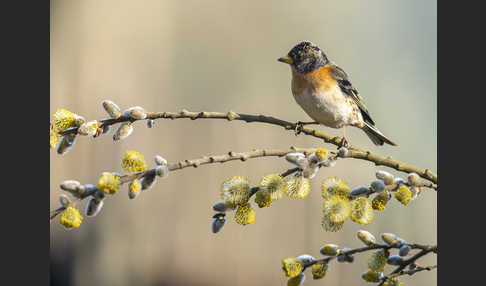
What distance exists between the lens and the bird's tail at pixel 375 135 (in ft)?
3.54

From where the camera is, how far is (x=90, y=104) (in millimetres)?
1259

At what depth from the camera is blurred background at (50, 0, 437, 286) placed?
114 centimetres

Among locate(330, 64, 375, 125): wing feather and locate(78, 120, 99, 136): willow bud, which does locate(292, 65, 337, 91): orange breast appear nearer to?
locate(330, 64, 375, 125): wing feather

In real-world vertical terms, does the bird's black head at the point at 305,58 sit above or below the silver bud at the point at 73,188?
above

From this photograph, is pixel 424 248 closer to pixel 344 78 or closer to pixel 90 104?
pixel 344 78

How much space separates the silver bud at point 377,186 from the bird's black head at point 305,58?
23.0 inches

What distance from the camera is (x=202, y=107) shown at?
1321mm

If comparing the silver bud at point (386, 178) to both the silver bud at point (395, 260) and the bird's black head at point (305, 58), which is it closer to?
the silver bud at point (395, 260)

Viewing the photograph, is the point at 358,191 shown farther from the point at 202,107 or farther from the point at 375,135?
the point at 202,107

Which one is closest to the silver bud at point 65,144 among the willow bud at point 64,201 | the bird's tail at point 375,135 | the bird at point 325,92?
the willow bud at point 64,201

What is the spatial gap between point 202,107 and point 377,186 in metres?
0.80

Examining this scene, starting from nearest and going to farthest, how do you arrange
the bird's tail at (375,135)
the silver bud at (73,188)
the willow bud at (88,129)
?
the silver bud at (73,188) < the willow bud at (88,129) < the bird's tail at (375,135)

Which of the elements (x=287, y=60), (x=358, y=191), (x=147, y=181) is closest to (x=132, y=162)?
(x=147, y=181)

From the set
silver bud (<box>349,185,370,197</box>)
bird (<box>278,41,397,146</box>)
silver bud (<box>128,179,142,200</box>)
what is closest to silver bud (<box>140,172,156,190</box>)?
silver bud (<box>128,179,142,200</box>)
